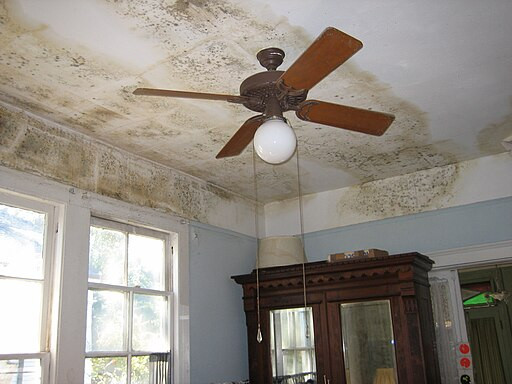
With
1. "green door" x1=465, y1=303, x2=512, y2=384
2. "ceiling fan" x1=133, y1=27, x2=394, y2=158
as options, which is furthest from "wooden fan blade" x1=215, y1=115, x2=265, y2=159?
"green door" x1=465, y1=303, x2=512, y2=384

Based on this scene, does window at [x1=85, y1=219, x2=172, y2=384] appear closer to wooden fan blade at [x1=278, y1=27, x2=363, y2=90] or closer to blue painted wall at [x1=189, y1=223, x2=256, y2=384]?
blue painted wall at [x1=189, y1=223, x2=256, y2=384]

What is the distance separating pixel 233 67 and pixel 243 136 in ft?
1.36

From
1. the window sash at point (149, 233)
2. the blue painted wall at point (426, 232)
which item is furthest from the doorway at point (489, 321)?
the window sash at point (149, 233)

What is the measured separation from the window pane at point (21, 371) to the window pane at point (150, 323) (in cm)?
76

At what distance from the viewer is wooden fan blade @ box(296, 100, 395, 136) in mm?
2322

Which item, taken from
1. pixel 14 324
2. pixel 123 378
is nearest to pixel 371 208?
pixel 123 378

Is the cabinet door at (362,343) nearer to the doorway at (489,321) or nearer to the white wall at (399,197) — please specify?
the white wall at (399,197)

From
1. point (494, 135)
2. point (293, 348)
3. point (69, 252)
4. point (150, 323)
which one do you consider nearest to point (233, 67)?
point (69, 252)

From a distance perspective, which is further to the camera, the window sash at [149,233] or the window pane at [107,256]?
the window sash at [149,233]

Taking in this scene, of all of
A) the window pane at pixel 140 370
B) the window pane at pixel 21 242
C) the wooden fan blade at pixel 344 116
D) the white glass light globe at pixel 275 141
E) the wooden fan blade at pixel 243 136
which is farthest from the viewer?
the window pane at pixel 140 370

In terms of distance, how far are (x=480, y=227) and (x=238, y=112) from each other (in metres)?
2.17

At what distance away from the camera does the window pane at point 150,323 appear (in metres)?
3.66

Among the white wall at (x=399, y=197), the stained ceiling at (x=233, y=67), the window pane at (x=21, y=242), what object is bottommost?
the window pane at (x=21, y=242)

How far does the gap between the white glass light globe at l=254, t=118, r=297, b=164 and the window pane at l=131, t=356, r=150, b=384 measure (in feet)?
6.75
